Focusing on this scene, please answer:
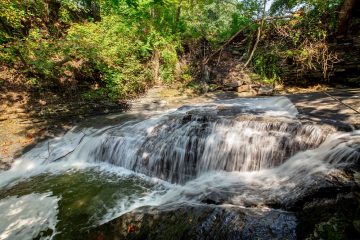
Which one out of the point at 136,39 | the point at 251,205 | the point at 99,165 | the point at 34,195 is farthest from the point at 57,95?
the point at 251,205

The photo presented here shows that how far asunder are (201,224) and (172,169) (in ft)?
9.88

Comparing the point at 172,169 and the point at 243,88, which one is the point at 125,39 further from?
the point at 172,169

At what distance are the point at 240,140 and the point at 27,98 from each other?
8.53 meters

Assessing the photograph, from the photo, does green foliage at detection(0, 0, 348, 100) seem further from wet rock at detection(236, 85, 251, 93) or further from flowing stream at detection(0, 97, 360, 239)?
flowing stream at detection(0, 97, 360, 239)

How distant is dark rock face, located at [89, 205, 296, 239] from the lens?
2596mm

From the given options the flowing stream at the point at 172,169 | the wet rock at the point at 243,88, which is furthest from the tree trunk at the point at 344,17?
the flowing stream at the point at 172,169

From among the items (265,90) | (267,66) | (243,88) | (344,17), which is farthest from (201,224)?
(267,66)

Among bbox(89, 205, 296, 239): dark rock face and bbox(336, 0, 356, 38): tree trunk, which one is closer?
bbox(89, 205, 296, 239): dark rock face

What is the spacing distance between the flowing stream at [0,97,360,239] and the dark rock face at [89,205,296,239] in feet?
1.47

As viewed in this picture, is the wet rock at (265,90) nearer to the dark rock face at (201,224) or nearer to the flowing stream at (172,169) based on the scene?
the flowing stream at (172,169)

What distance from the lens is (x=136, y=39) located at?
12828mm

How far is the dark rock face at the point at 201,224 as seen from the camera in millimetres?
2596

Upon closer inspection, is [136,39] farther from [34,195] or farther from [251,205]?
[251,205]

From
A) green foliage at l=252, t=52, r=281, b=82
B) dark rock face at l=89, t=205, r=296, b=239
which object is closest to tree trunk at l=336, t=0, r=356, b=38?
green foliage at l=252, t=52, r=281, b=82
